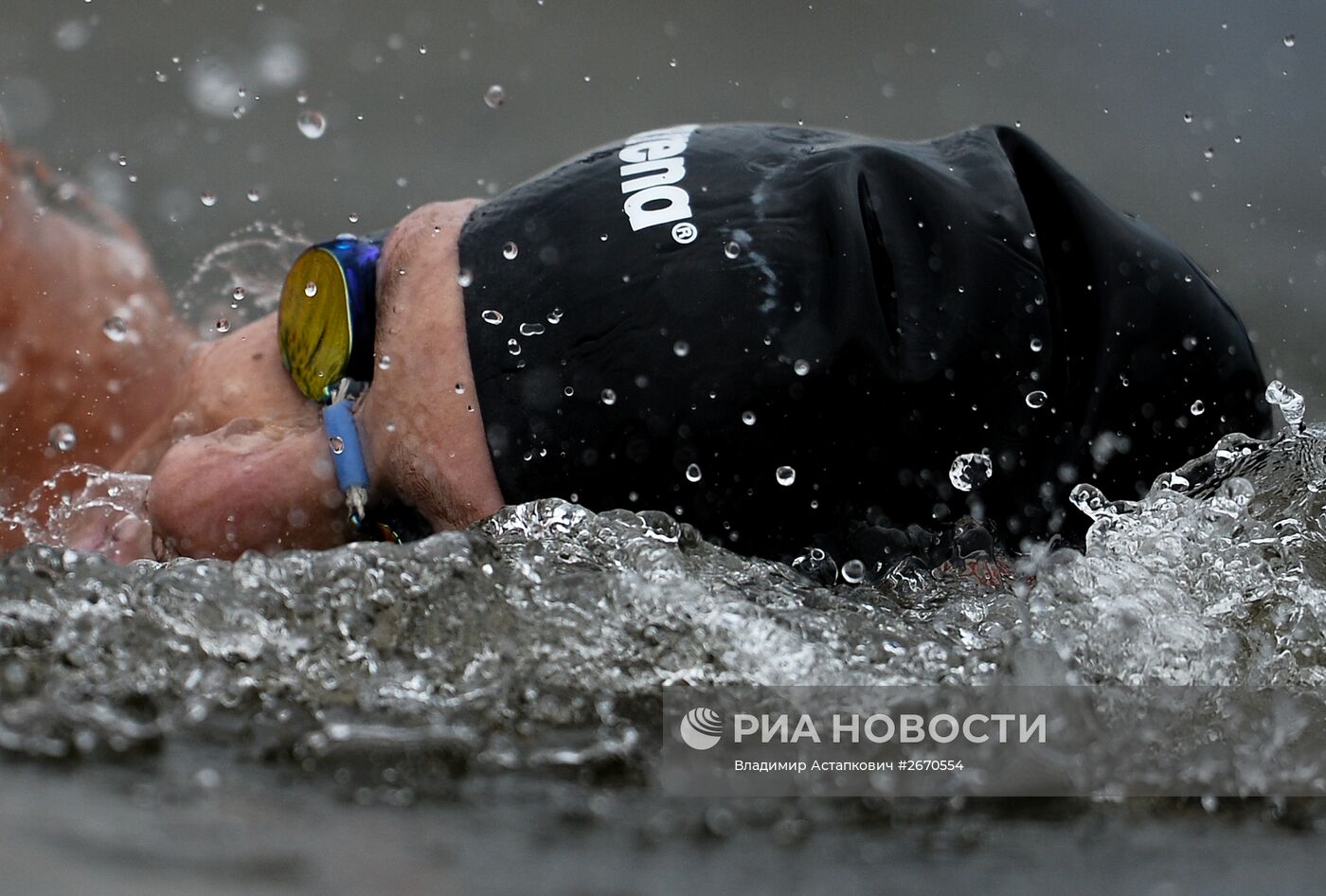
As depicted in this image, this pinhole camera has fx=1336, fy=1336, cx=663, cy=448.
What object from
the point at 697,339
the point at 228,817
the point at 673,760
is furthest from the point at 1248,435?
the point at 228,817

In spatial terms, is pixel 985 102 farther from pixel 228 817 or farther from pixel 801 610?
pixel 228 817

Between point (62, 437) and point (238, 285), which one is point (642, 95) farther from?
point (62, 437)

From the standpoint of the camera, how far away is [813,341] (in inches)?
50.6

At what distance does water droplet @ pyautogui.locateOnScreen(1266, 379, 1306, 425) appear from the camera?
5.05 ft

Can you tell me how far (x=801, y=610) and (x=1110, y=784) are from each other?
32 cm

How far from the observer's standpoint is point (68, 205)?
1949mm

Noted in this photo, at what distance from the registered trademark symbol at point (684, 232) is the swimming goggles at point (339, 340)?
0.36m

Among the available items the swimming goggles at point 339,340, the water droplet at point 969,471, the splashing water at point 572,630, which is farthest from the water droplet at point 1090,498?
the swimming goggles at point 339,340

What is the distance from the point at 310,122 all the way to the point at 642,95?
82cm
